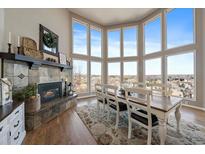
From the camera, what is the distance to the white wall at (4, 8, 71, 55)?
290 centimetres

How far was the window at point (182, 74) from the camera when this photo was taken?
174 inches

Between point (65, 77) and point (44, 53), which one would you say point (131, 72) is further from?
point (44, 53)

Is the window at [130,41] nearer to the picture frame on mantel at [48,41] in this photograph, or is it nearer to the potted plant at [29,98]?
the picture frame on mantel at [48,41]

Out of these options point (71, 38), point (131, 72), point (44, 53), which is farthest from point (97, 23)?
point (44, 53)

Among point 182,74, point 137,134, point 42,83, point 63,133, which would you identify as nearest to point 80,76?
point 42,83

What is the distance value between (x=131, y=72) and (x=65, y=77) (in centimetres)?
378

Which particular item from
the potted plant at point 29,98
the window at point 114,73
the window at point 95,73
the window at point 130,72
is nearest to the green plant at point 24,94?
the potted plant at point 29,98

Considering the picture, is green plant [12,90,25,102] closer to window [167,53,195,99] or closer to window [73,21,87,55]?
window [73,21,87,55]

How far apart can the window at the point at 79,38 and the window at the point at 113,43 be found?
60.8 inches

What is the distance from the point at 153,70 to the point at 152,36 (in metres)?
1.70

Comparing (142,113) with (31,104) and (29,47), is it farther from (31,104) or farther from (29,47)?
(29,47)

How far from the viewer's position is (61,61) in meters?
4.68

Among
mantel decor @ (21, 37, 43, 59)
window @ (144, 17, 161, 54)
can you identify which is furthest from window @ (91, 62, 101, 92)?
mantel decor @ (21, 37, 43, 59)

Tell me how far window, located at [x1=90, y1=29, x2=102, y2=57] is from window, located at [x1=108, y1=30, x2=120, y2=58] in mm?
606
